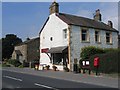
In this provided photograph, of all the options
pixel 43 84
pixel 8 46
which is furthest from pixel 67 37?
pixel 8 46

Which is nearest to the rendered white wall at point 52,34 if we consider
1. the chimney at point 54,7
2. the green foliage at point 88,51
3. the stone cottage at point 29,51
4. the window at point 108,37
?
the chimney at point 54,7

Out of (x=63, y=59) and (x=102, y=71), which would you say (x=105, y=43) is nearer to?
(x=63, y=59)

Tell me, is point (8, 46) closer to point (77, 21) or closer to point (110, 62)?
point (77, 21)

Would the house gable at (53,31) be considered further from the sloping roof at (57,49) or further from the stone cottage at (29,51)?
the stone cottage at (29,51)

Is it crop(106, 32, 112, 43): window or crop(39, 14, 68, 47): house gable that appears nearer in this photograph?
crop(39, 14, 68, 47): house gable

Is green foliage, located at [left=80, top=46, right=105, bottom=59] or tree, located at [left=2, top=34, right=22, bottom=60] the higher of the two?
tree, located at [left=2, top=34, right=22, bottom=60]

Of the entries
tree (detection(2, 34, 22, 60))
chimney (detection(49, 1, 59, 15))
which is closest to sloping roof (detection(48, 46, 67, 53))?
chimney (detection(49, 1, 59, 15))

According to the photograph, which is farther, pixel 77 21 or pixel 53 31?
pixel 53 31

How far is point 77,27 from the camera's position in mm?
36844

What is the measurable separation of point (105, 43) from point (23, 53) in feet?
78.7

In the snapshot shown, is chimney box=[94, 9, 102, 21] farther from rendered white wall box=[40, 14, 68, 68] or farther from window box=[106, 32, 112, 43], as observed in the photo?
rendered white wall box=[40, 14, 68, 68]

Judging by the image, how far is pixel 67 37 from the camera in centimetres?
3628

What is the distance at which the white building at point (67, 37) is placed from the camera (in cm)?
3609

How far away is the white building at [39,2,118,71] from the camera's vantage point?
36094 mm
